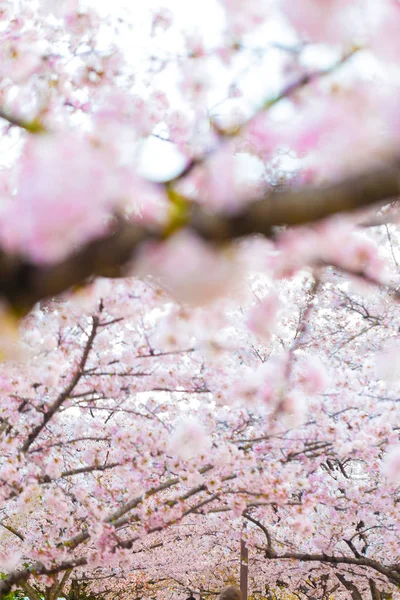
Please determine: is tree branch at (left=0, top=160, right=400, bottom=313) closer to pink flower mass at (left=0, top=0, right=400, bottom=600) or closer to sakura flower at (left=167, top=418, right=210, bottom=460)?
pink flower mass at (left=0, top=0, right=400, bottom=600)

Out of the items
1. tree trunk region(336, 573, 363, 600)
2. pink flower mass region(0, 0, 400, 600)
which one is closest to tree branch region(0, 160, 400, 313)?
pink flower mass region(0, 0, 400, 600)

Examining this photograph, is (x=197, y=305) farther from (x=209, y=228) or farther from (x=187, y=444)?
(x=187, y=444)

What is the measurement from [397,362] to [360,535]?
3.75 m

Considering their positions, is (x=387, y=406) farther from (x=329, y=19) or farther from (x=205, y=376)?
(x=329, y=19)

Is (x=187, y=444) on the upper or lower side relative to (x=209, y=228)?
upper

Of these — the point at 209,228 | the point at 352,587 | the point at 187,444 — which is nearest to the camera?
the point at 209,228

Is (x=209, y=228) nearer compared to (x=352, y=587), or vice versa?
(x=209, y=228)

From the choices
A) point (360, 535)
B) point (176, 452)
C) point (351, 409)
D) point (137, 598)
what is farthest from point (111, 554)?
point (137, 598)

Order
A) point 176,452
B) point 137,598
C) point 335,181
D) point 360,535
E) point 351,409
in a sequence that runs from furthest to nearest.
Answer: point 137,598
point 360,535
point 351,409
point 176,452
point 335,181

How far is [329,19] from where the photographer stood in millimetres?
2184

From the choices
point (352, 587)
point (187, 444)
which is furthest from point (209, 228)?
point (352, 587)

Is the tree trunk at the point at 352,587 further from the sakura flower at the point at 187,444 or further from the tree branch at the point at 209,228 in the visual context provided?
the tree branch at the point at 209,228

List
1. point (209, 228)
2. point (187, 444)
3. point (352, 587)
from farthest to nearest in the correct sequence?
point (352, 587)
point (187, 444)
point (209, 228)

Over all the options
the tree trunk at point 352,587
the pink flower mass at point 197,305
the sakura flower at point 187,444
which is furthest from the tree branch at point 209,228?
the tree trunk at point 352,587
